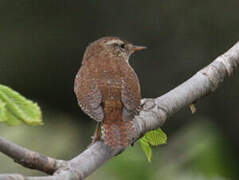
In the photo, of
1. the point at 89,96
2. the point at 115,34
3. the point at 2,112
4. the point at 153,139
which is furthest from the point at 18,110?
the point at 115,34

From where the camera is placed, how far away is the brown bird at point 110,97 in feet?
9.42

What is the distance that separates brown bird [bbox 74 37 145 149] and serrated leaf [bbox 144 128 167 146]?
10 centimetres

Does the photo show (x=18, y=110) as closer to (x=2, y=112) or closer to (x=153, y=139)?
(x=2, y=112)

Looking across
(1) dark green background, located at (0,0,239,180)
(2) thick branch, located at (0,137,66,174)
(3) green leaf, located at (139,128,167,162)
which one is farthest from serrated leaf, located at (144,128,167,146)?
(1) dark green background, located at (0,0,239,180)

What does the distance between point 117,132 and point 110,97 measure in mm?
376

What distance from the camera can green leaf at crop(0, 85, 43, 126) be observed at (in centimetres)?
153

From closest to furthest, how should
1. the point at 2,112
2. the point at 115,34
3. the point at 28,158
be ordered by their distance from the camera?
the point at 2,112 → the point at 28,158 → the point at 115,34

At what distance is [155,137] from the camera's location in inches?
112

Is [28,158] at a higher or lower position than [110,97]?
higher

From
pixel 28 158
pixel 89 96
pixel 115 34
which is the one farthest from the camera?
pixel 115 34

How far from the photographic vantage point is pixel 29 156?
203cm

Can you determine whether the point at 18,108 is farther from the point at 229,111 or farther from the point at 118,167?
the point at 229,111

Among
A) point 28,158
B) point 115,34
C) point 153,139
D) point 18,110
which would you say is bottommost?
point 115,34

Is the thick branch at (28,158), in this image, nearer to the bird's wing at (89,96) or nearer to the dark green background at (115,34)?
the bird's wing at (89,96)
